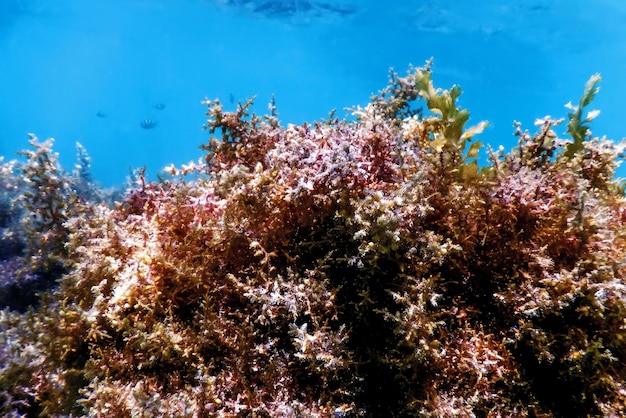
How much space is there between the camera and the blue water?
45.2m

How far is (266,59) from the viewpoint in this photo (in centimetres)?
9238

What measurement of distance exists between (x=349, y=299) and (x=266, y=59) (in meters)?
98.1

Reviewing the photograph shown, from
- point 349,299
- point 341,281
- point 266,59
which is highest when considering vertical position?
point 266,59

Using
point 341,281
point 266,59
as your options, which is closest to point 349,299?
point 341,281

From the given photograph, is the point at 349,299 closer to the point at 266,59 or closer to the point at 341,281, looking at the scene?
the point at 341,281

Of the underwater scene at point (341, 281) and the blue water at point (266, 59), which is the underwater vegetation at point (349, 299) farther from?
the blue water at point (266, 59)

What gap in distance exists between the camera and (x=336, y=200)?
228 centimetres

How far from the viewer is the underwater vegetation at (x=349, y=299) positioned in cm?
202

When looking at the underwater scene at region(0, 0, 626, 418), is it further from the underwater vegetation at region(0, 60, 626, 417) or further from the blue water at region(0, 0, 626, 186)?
the blue water at region(0, 0, 626, 186)

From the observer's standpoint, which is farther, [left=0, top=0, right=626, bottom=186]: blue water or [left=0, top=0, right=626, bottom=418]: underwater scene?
[left=0, top=0, right=626, bottom=186]: blue water

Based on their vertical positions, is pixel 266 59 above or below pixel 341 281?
above

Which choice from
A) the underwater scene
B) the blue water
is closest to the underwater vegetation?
the underwater scene

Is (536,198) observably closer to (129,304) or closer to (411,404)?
(411,404)

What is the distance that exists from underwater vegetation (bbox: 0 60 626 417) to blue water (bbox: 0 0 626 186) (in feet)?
3.81
